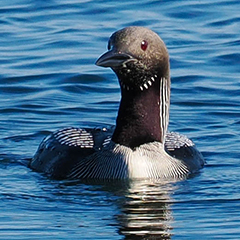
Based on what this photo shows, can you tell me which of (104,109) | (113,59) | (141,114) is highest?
(113,59)

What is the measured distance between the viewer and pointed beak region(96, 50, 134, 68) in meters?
9.63

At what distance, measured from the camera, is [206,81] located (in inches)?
601

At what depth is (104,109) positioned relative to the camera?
1377 centimetres

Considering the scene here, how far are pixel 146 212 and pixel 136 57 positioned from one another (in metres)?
1.45

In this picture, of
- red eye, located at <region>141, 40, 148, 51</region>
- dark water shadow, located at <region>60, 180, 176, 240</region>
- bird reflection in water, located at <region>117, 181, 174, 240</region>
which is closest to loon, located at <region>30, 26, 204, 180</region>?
red eye, located at <region>141, 40, 148, 51</region>

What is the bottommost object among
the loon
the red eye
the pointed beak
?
the loon

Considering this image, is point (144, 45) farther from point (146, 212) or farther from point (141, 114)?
point (146, 212)

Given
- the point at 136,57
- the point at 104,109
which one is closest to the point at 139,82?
the point at 136,57

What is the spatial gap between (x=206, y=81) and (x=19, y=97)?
2.66 m

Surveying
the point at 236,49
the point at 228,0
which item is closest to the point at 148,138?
the point at 236,49

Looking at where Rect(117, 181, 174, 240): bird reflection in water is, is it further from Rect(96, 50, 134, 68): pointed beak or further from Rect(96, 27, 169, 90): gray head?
Rect(96, 50, 134, 68): pointed beak

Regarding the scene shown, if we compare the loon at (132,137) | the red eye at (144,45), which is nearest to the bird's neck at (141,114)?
the loon at (132,137)

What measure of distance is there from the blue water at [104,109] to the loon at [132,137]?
16 centimetres

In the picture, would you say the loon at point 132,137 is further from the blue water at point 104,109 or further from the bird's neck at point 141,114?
the blue water at point 104,109
